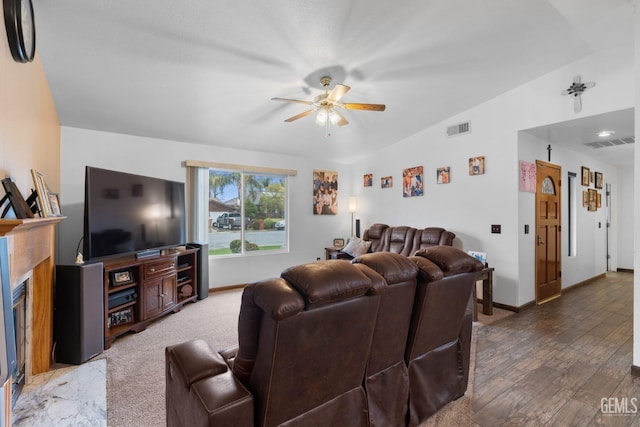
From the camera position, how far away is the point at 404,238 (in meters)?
4.68

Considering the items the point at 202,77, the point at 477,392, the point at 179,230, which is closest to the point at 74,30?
the point at 202,77

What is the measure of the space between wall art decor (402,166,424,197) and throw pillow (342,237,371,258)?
1.08 metres

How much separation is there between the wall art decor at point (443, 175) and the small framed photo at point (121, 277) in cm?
426

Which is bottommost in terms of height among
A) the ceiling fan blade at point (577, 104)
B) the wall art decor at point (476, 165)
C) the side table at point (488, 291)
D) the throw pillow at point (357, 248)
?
the side table at point (488, 291)

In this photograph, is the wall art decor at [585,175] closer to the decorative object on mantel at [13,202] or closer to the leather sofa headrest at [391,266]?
the leather sofa headrest at [391,266]

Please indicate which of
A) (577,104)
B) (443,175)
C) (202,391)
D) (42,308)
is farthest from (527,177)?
(42,308)

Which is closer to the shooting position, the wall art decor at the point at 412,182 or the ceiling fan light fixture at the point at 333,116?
the ceiling fan light fixture at the point at 333,116

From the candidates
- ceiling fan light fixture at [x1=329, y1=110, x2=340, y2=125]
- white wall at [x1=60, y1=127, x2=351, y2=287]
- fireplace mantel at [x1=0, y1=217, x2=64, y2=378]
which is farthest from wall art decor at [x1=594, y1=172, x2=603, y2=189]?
fireplace mantel at [x1=0, y1=217, x2=64, y2=378]

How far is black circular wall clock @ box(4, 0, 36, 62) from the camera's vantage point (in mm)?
1556

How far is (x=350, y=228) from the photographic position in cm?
627

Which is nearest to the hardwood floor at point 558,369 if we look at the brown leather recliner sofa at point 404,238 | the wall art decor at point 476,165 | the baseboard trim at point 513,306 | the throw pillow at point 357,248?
the baseboard trim at point 513,306

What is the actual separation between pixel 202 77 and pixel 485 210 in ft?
12.4

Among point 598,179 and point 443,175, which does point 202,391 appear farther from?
point 598,179

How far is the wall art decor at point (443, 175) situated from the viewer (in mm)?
4516
